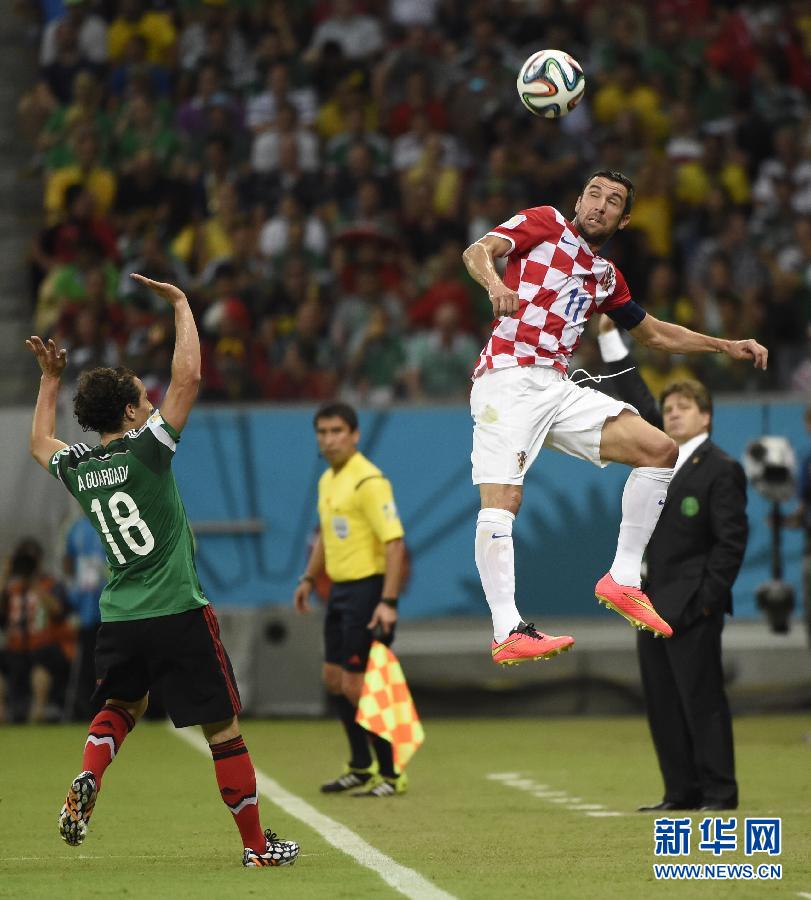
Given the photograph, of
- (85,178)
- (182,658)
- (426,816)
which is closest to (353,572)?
(426,816)

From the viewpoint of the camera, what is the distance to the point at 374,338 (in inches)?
653

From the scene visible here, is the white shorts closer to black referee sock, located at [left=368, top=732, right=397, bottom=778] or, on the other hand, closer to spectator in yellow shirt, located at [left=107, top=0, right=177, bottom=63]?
black referee sock, located at [left=368, top=732, right=397, bottom=778]

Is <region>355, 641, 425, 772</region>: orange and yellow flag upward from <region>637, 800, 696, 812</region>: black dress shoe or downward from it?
upward

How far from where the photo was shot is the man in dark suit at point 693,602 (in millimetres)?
9812

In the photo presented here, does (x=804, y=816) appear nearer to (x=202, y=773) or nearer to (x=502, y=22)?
(x=202, y=773)

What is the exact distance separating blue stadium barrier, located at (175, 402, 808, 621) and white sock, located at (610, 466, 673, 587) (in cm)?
824

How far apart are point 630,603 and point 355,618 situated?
129 inches

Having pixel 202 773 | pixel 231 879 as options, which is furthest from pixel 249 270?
pixel 231 879

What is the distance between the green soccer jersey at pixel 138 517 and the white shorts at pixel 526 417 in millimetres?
1371

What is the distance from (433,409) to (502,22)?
597cm

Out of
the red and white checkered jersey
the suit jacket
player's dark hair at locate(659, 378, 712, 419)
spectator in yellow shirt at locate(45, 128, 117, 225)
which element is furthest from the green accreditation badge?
spectator in yellow shirt at locate(45, 128, 117, 225)

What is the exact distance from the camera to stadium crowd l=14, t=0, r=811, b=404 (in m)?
16.6

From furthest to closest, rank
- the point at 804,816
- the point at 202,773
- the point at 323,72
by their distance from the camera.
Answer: the point at 323,72
the point at 202,773
the point at 804,816

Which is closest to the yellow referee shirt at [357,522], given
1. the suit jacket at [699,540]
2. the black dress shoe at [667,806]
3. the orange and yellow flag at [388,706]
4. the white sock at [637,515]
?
the orange and yellow flag at [388,706]
